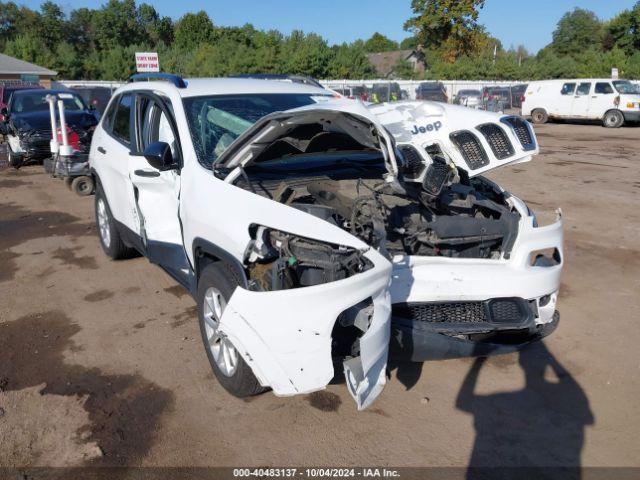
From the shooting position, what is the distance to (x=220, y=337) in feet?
11.5

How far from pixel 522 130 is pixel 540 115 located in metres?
22.6

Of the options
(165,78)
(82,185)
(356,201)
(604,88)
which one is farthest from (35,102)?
(604,88)

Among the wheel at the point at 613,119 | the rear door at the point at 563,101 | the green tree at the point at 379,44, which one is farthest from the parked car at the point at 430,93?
the green tree at the point at 379,44

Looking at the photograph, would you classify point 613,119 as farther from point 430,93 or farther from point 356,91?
point 356,91

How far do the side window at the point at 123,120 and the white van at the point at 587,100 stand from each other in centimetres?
2188

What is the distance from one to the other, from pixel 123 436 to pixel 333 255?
5.23 ft

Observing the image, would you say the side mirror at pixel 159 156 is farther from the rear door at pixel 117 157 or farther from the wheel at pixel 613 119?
the wheel at pixel 613 119

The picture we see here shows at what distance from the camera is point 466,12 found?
48.6 m

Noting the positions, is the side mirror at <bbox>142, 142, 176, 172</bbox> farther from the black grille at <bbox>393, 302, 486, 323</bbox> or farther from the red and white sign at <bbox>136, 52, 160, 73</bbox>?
the red and white sign at <bbox>136, 52, 160, 73</bbox>

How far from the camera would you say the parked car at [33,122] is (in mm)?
12328

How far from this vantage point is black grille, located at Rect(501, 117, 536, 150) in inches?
169

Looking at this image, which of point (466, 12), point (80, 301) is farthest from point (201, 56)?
point (80, 301)

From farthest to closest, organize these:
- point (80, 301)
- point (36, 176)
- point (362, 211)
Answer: point (36, 176), point (80, 301), point (362, 211)

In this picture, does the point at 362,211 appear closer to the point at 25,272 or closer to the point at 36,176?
the point at 25,272
